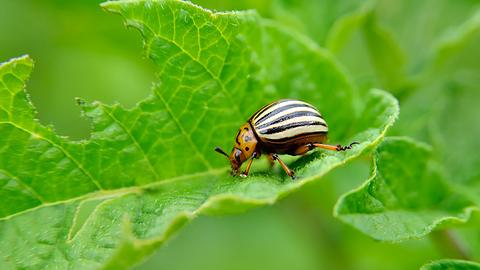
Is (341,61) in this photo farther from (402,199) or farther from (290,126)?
(402,199)

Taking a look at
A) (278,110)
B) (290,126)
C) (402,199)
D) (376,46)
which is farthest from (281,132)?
(376,46)

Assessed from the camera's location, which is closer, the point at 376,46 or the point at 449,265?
the point at 449,265

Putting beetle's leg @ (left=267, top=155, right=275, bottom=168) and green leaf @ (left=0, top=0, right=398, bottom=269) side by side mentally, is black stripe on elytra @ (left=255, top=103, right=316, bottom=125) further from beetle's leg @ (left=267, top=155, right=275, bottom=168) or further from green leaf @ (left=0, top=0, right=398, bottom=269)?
beetle's leg @ (left=267, top=155, right=275, bottom=168)

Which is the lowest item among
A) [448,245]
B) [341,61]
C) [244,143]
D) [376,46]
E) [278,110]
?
[448,245]

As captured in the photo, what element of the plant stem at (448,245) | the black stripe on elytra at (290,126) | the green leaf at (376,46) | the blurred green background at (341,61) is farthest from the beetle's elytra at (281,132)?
the plant stem at (448,245)

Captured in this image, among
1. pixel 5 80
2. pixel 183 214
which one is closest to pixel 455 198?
pixel 183 214

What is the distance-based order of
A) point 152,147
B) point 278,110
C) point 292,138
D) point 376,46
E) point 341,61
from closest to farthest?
point 152,147 < point 278,110 < point 292,138 < point 376,46 < point 341,61

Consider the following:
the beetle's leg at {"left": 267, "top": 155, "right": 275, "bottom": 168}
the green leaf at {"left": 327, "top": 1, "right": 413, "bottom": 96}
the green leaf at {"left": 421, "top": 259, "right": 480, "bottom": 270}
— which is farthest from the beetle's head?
the green leaf at {"left": 421, "top": 259, "right": 480, "bottom": 270}

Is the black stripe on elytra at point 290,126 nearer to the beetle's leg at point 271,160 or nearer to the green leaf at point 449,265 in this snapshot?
the beetle's leg at point 271,160
